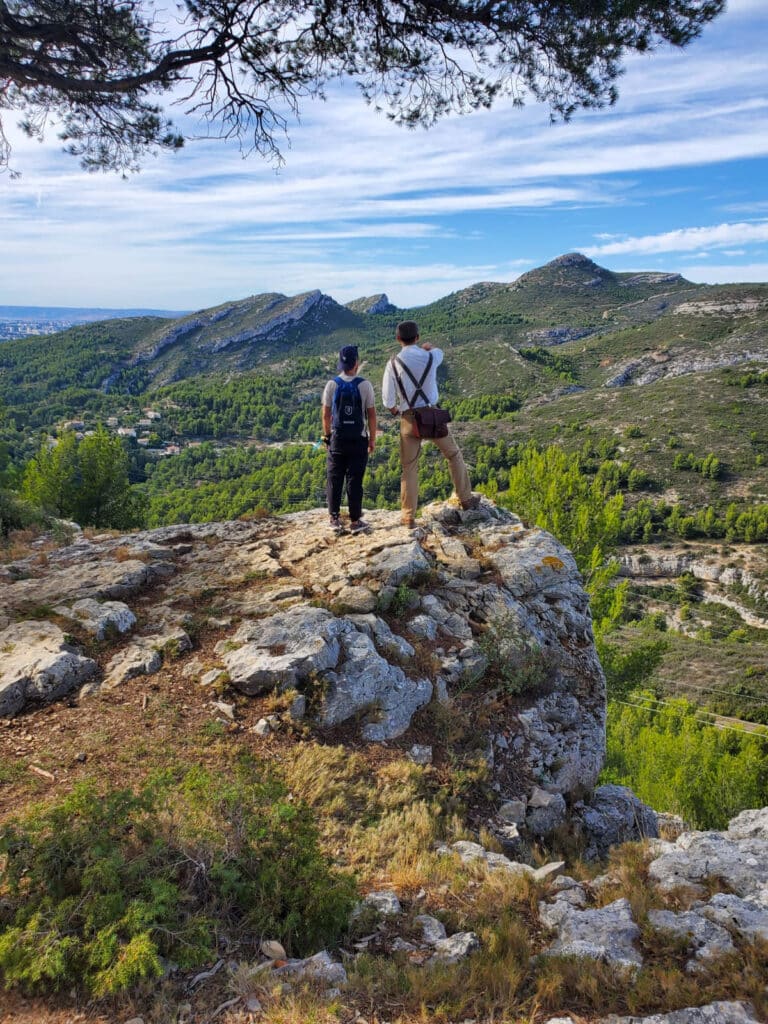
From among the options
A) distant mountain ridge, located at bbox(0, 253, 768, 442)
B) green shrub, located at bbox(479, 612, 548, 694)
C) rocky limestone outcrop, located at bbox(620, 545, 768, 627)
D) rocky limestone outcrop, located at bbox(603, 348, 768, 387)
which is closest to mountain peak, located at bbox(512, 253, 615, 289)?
distant mountain ridge, located at bbox(0, 253, 768, 442)

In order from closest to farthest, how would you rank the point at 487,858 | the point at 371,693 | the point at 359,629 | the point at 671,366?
1. the point at 487,858
2. the point at 371,693
3. the point at 359,629
4. the point at 671,366

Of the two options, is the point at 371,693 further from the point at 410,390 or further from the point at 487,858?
the point at 410,390

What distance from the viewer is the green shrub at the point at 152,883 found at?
264 centimetres

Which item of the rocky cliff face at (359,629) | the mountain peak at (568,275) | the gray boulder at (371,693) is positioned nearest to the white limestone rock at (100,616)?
the rocky cliff face at (359,629)

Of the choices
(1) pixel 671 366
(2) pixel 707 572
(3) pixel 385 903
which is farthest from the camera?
(1) pixel 671 366

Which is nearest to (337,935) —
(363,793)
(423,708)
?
(363,793)

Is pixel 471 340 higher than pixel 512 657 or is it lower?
higher

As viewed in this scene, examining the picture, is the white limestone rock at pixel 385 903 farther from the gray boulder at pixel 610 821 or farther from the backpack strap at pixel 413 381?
the backpack strap at pixel 413 381

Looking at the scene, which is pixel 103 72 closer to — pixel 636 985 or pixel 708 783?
pixel 636 985

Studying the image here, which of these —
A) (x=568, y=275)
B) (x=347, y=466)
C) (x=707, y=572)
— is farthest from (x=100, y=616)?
(x=568, y=275)

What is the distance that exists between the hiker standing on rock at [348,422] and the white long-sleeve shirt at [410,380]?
0.84ft

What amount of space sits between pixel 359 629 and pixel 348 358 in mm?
3220

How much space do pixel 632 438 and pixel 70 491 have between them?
6804 centimetres

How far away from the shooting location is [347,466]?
286 inches
